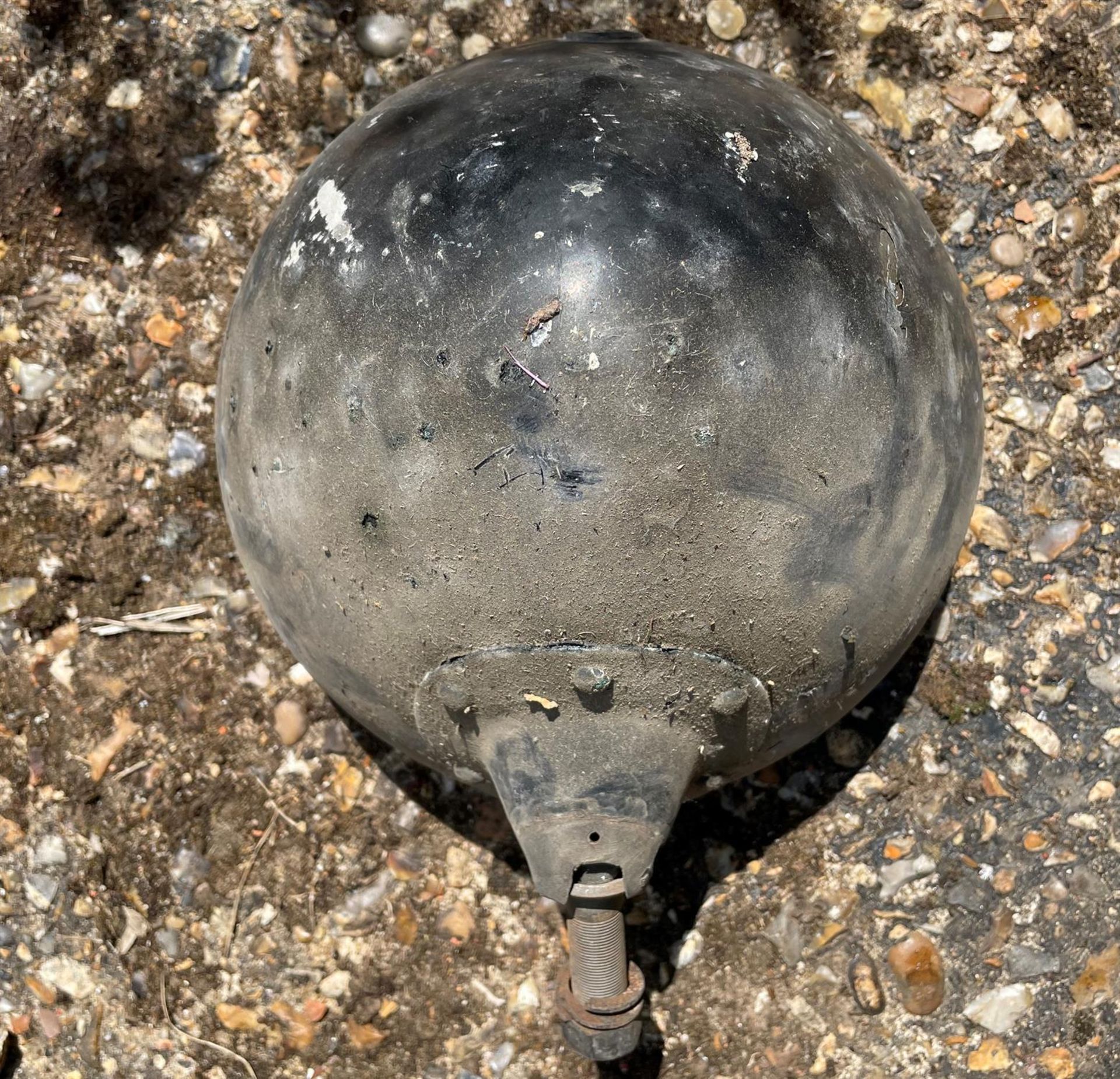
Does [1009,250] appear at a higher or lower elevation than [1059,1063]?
higher

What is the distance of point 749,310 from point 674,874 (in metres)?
1.62

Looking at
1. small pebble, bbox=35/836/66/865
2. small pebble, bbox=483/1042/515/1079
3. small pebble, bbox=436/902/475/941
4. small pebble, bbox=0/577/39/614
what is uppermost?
small pebble, bbox=0/577/39/614

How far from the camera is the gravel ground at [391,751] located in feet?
9.52

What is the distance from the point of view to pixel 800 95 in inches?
87.1

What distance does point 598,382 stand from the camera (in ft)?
5.87

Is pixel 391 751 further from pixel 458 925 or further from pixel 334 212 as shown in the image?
pixel 334 212

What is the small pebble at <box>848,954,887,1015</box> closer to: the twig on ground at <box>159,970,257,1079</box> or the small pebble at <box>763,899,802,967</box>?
the small pebble at <box>763,899,802,967</box>

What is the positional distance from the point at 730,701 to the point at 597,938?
55cm

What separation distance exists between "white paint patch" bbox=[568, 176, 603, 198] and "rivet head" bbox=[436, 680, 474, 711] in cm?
80

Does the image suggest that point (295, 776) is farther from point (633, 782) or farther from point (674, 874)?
point (633, 782)

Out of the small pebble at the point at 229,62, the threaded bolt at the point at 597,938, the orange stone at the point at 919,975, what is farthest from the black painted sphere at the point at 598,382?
the small pebble at the point at 229,62

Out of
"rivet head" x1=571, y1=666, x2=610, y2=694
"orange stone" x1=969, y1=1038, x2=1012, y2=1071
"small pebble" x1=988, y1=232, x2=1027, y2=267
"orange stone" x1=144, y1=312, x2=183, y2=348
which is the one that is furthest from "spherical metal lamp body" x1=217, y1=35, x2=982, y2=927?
→ "orange stone" x1=969, y1=1038, x2=1012, y2=1071

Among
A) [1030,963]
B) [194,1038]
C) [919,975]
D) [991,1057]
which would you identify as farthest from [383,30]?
[991,1057]

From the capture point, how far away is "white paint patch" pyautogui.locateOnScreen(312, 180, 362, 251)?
194 centimetres
